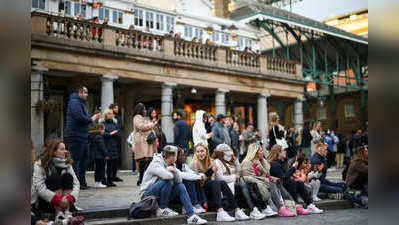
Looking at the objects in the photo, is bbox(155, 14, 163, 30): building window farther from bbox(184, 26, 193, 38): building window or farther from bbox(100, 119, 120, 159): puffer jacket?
bbox(100, 119, 120, 159): puffer jacket

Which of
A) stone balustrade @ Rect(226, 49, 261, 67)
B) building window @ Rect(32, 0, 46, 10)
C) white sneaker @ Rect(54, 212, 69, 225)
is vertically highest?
building window @ Rect(32, 0, 46, 10)

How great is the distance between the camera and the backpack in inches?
249

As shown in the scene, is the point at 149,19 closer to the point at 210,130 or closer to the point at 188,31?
the point at 188,31

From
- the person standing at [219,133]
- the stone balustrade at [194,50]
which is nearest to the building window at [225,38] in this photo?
the stone balustrade at [194,50]

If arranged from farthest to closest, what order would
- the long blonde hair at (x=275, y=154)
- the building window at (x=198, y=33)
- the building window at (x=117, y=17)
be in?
the building window at (x=198, y=33), the building window at (x=117, y=17), the long blonde hair at (x=275, y=154)

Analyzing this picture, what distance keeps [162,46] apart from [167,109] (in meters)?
2.47

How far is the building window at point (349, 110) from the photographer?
32562 millimetres

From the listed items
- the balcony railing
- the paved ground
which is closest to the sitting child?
the paved ground

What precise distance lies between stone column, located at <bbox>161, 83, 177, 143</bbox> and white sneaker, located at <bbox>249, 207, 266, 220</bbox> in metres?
8.34

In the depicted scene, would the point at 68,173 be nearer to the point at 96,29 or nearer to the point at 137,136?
the point at 137,136

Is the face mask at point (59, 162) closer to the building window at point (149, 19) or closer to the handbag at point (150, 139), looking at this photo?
the handbag at point (150, 139)

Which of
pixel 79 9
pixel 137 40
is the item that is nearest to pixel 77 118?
pixel 137 40
